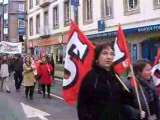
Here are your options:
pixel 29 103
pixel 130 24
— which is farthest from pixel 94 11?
pixel 29 103

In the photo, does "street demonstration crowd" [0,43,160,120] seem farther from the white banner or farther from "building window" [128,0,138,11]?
the white banner

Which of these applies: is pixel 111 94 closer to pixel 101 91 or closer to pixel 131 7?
pixel 101 91

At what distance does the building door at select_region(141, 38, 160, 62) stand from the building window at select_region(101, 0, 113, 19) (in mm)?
3635

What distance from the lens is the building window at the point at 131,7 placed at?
21456 mm

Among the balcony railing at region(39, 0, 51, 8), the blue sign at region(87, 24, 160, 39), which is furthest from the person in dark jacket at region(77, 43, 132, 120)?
the balcony railing at region(39, 0, 51, 8)

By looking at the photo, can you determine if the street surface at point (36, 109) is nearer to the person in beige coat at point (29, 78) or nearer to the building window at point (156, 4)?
the person in beige coat at point (29, 78)

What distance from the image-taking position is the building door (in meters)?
20.3

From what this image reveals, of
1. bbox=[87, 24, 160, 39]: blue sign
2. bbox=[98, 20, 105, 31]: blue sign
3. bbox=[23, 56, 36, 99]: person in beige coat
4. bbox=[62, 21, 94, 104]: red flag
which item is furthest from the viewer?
bbox=[98, 20, 105, 31]: blue sign

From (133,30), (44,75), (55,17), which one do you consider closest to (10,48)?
(55,17)

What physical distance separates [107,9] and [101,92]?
68.1 ft

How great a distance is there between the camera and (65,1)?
101 ft

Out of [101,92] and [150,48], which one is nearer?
[101,92]

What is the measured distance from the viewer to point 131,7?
22.1 metres

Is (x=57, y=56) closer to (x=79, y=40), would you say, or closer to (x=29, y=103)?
(x=29, y=103)
